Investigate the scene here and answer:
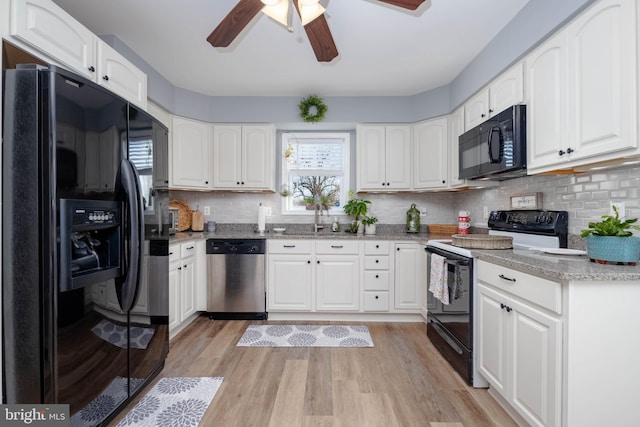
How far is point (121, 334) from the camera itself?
1.49 meters

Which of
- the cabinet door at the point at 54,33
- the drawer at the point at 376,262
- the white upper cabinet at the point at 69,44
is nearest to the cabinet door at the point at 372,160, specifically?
the drawer at the point at 376,262

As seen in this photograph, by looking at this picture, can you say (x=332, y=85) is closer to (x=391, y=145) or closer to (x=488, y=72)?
(x=391, y=145)

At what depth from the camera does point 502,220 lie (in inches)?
96.7

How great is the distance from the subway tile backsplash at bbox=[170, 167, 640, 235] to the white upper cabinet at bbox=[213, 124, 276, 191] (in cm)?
33

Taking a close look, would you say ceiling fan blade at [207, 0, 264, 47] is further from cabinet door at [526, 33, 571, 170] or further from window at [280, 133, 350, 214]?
window at [280, 133, 350, 214]

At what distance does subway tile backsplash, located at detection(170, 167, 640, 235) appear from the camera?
5.28ft

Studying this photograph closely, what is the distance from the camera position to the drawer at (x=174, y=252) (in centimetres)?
253

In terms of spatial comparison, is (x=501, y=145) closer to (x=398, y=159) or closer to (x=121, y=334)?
(x=398, y=159)

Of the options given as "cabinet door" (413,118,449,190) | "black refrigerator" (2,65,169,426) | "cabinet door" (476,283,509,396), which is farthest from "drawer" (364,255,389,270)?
"black refrigerator" (2,65,169,426)

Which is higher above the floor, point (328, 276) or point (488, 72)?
point (488, 72)

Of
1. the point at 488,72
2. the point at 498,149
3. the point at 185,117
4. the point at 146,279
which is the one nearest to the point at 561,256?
the point at 498,149

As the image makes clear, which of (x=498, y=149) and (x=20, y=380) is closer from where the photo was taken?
(x=20, y=380)

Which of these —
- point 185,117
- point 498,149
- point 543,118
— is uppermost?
point 185,117

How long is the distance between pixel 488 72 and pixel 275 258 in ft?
8.22
